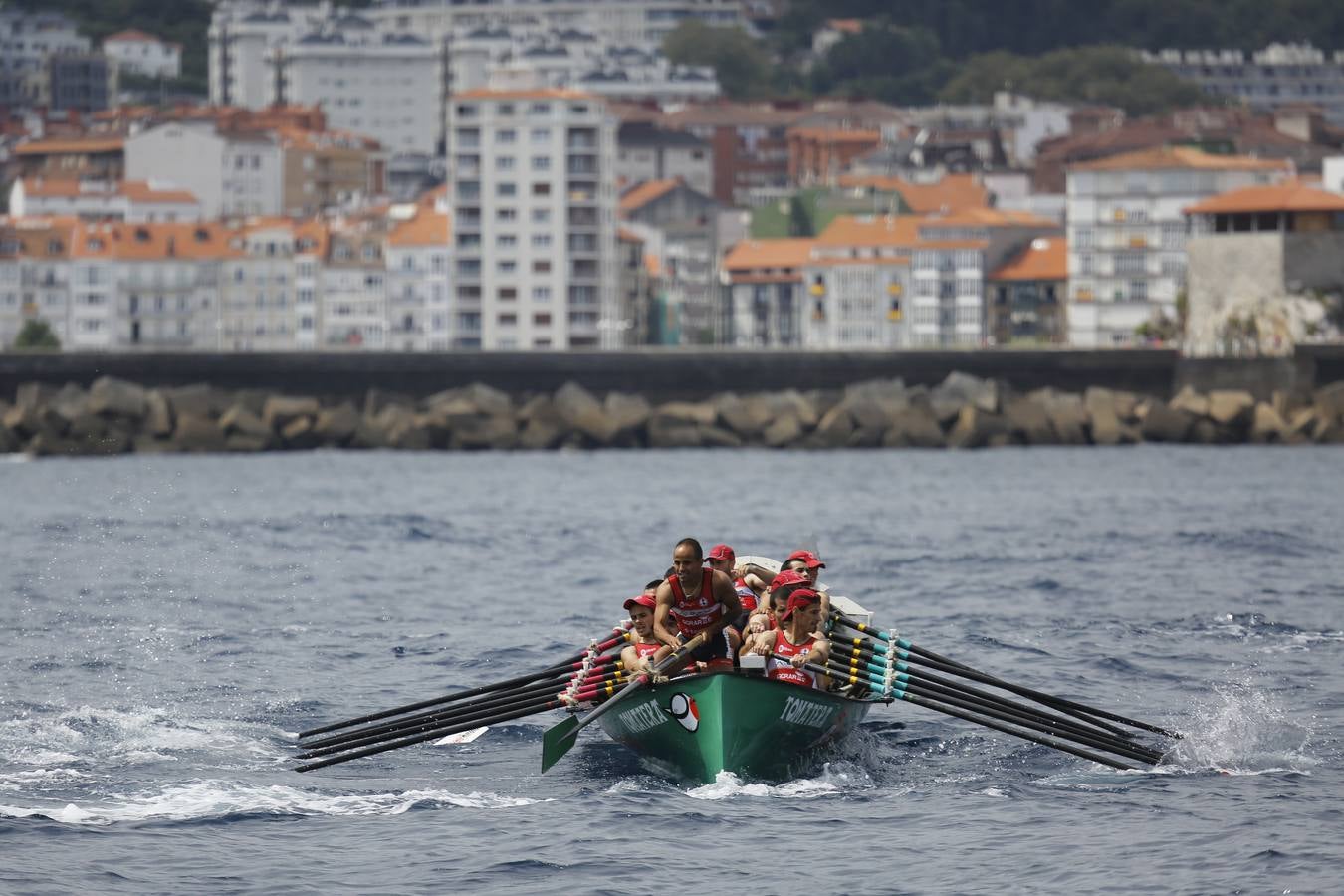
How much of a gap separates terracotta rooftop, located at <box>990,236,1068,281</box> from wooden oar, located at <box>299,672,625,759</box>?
348 feet

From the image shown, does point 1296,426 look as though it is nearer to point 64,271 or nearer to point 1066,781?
point 1066,781

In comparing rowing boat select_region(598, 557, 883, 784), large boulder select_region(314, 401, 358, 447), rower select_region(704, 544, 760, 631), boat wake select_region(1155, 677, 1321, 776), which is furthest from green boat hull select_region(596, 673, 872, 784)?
large boulder select_region(314, 401, 358, 447)

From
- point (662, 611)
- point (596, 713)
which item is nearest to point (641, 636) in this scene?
point (662, 611)

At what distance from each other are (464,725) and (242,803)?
2.17 meters

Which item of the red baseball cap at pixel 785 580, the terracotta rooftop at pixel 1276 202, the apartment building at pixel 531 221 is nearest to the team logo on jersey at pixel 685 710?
the red baseball cap at pixel 785 580

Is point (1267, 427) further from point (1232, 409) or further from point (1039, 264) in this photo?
point (1039, 264)

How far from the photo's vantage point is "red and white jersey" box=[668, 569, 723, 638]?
2075 centimetres

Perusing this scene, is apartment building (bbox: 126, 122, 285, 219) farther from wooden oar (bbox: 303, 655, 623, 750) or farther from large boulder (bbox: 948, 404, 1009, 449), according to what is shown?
wooden oar (bbox: 303, 655, 623, 750)

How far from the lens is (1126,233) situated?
124m

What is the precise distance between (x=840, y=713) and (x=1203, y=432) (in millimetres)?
57010

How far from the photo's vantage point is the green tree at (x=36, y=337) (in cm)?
12988

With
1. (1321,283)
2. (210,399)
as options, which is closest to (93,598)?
(210,399)

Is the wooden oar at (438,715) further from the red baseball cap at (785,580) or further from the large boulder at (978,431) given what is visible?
the large boulder at (978,431)

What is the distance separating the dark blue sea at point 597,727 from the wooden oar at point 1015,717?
0.22 metres
